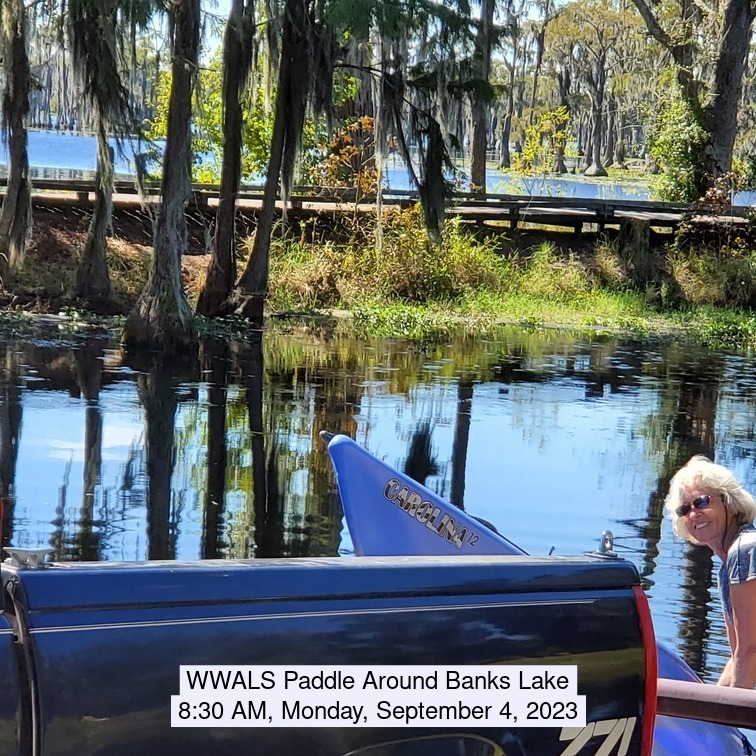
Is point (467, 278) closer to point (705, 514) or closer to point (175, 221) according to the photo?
point (175, 221)

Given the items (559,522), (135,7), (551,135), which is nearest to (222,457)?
(559,522)

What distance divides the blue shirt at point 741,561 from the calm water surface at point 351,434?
2.20m

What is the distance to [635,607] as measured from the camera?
2893 mm

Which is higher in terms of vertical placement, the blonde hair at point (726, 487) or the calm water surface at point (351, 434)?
the blonde hair at point (726, 487)

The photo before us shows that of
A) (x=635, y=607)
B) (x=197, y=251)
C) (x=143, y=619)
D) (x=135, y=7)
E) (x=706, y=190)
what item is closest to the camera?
(x=143, y=619)

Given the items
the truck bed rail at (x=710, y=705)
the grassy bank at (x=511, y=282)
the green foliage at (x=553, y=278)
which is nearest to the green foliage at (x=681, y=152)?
the grassy bank at (x=511, y=282)

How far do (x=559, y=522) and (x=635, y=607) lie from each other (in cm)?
596

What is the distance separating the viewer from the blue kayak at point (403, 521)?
4.25 metres

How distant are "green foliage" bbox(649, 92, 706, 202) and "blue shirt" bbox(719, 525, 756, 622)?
83.2ft

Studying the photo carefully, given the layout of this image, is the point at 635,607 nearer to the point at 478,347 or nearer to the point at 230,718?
the point at 230,718

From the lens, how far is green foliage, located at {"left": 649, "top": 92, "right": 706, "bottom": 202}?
28203 mm

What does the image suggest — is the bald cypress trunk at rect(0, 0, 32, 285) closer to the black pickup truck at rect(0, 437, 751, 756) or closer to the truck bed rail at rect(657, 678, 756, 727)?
the truck bed rail at rect(657, 678, 756, 727)

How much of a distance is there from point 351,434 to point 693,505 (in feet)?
25.4

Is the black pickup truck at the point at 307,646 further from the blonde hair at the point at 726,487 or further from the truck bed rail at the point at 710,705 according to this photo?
the blonde hair at the point at 726,487
